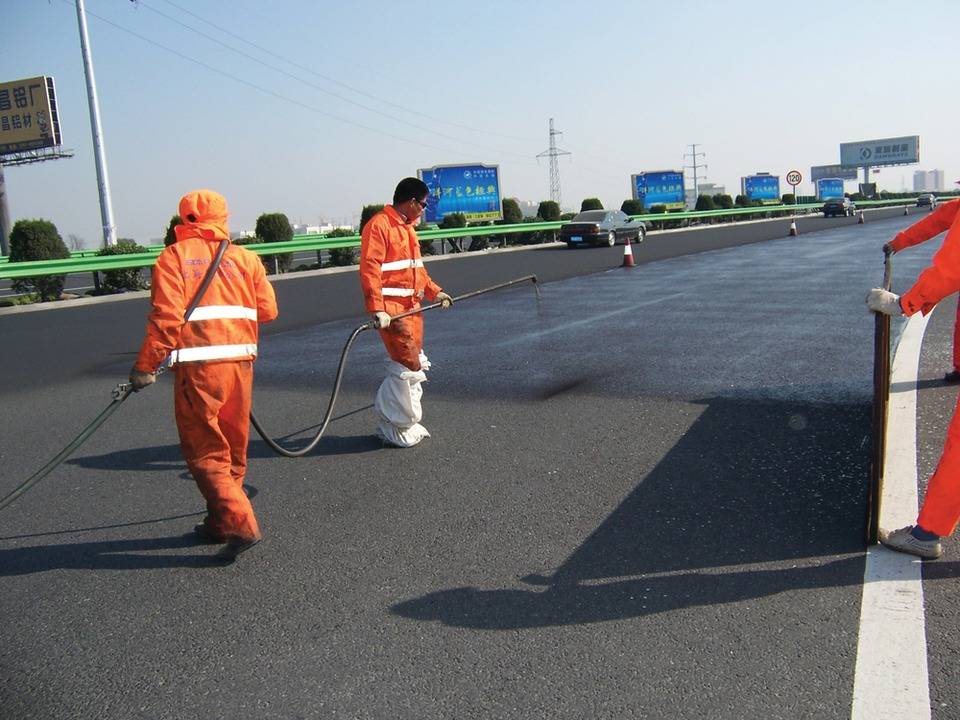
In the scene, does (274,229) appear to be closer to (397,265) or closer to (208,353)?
(397,265)

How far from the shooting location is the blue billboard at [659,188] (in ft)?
190

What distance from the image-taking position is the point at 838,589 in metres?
3.47

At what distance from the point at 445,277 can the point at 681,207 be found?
137 ft

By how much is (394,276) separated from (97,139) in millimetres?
25613

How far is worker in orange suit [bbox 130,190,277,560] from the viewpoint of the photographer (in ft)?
13.0

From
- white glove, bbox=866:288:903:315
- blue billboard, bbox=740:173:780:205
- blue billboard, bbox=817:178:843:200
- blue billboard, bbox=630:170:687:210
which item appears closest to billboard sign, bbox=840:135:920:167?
blue billboard, bbox=817:178:843:200

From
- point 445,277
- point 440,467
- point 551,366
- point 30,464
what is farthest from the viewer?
point 445,277

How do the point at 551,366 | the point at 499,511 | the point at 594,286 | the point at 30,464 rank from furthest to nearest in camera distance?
1. the point at 594,286
2. the point at 551,366
3. the point at 30,464
4. the point at 499,511

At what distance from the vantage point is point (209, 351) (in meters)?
4.06

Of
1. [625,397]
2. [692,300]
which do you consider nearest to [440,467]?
[625,397]

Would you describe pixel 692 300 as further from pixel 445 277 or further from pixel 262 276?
pixel 262 276

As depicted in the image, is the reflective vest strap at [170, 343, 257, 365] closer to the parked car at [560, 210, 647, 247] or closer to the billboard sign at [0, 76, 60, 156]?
the parked car at [560, 210, 647, 247]

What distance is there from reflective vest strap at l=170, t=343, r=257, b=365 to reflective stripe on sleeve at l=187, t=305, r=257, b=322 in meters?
0.14

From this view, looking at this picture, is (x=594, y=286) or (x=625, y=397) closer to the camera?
(x=625, y=397)
